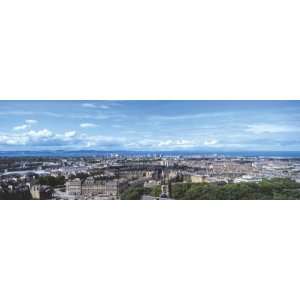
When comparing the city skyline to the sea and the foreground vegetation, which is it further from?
the foreground vegetation

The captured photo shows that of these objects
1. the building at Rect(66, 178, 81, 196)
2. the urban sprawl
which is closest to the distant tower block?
the urban sprawl

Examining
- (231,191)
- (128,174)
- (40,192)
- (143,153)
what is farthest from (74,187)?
(231,191)

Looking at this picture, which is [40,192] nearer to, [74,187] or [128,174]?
[74,187]

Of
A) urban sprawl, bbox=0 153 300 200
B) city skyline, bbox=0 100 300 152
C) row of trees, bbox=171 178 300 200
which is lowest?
row of trees, bbox=171 178 300 200

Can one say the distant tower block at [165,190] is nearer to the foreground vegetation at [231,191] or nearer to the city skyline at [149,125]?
the foreground vegetation at [231,191]
